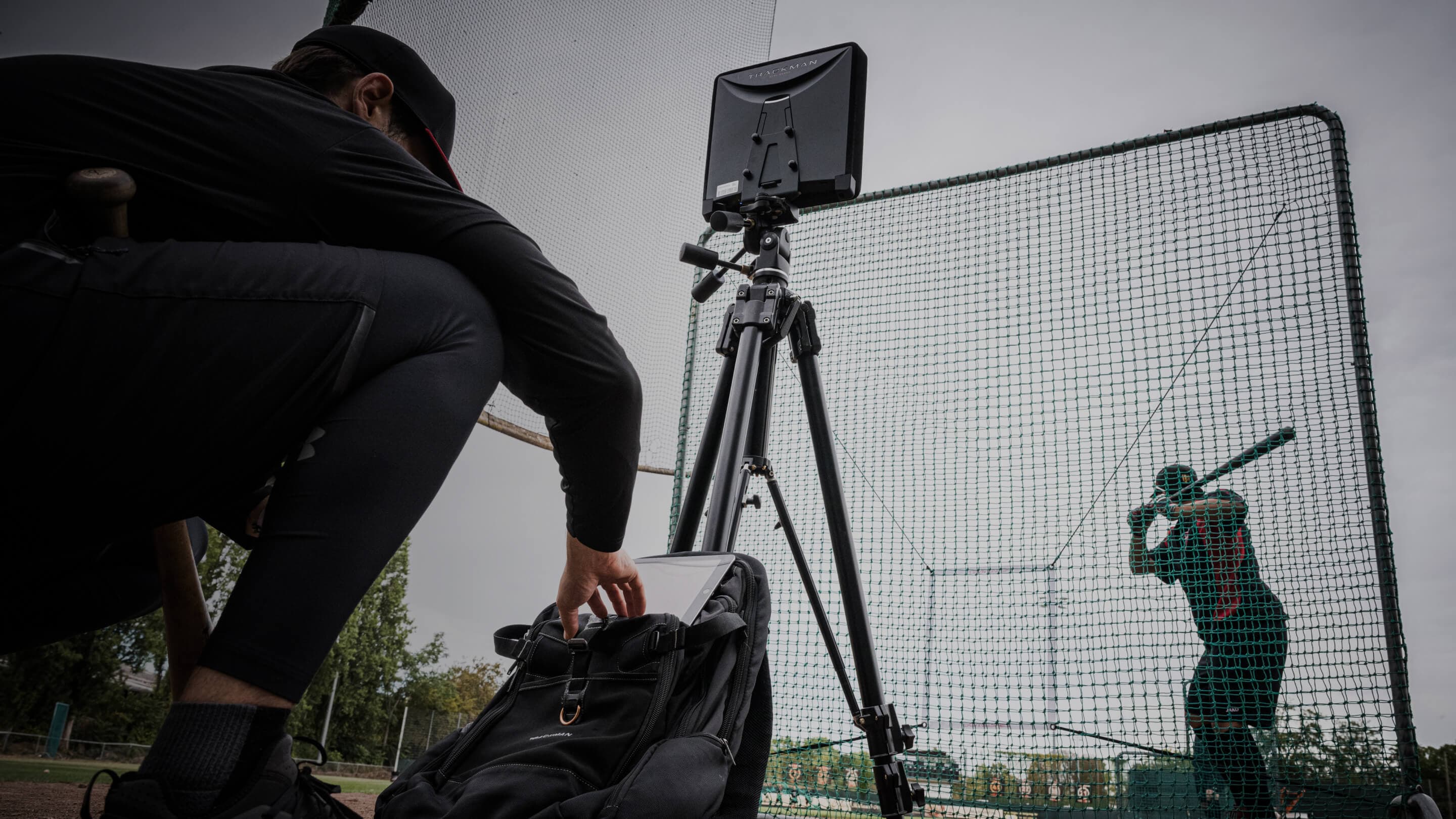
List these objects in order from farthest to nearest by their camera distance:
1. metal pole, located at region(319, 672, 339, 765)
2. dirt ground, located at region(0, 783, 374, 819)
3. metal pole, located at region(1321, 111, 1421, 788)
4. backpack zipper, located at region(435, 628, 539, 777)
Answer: metal pole, located at region(319, 672, 339, 765)
metal pole, located at region(1321, 111, 1421, 788)
dirt ground, located at region(0, 783, 374, 819)
backpack zipper, located at region(435, 628, 539, 777)

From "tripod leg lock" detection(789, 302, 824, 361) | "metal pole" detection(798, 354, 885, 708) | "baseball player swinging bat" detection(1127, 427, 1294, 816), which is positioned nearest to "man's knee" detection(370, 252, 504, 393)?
"metal pole" detection(798, 354, 885, 708)

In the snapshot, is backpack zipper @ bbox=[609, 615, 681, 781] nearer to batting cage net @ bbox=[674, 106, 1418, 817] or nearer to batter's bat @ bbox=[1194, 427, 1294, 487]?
batting cage net @ bbox=[674, 106, 1418, 817]

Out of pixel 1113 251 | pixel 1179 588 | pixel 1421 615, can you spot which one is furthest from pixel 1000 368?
pixel 1421 615

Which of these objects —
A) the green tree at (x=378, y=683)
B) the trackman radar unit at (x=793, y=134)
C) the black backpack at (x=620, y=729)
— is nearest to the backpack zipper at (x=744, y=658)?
the black backpack at (x=620, y=729)

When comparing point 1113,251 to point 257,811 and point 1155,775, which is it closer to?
point 1155,775

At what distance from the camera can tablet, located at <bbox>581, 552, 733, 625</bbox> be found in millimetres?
845

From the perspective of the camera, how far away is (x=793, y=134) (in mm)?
1595

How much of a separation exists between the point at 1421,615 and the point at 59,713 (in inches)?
476

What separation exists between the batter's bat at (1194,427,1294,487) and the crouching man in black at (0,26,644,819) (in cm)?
226

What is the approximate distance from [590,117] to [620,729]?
2.41 metres

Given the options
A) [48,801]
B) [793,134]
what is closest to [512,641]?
[793,134]

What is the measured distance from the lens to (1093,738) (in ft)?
7.13

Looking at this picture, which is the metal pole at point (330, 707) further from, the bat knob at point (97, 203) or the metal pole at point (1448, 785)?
the bat knob at point (97, 203)

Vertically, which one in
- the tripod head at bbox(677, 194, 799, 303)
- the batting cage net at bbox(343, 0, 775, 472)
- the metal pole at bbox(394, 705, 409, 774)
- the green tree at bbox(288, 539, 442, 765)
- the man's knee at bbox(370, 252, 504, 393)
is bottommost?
the metal pole at bbox(394, 705, 409, 774)
